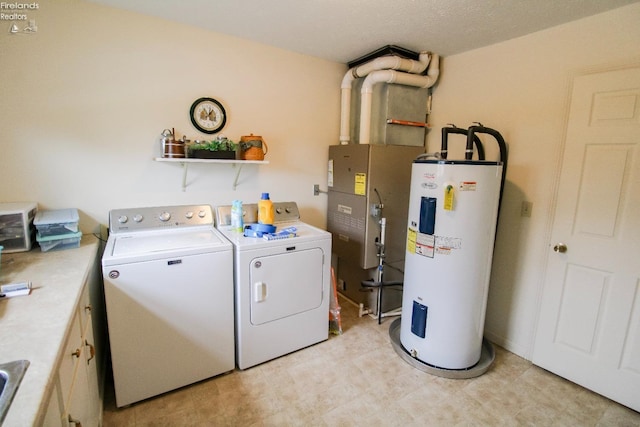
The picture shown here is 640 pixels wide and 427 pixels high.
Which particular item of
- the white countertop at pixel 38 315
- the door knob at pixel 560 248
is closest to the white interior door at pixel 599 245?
the door knob at pixel 560 248

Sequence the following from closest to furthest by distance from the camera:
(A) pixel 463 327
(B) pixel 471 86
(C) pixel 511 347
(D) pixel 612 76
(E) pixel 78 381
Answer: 1. (E) pixel 78 381
2. (D) pixel 612 76
3. (A) pixel 463 327
4. (C) pixel 511 347
5. (B) pixel 471 86

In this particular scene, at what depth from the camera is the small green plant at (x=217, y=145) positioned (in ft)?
7.56

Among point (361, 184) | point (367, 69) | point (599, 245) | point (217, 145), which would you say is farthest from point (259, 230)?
point (599, 245)

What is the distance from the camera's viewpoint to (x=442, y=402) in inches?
74.5

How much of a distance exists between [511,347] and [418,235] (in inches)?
50.5

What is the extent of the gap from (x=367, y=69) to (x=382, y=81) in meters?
0.20

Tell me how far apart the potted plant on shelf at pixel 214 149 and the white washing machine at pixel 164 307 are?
24.5 inches

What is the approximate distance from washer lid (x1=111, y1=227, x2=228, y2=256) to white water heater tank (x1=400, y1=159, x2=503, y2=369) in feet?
4.52

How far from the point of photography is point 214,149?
7.64 ft

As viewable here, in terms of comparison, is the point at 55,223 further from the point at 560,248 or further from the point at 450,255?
the point at 560,248

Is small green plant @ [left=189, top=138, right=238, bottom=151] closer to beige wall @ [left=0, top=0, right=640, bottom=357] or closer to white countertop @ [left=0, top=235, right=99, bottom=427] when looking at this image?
beige wall @ [left=0, top=0, right=640, bottom=357]

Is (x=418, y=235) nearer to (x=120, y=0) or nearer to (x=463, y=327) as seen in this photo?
(x=463, y=327)

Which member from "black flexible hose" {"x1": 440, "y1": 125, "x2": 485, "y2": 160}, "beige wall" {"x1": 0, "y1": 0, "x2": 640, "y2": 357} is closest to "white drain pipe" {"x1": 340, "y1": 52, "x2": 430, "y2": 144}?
"beige wall" {"x1": 0, "y1": 0, "x2": 640, "y2": 357}

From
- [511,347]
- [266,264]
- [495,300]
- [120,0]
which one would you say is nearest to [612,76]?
[495,300]
